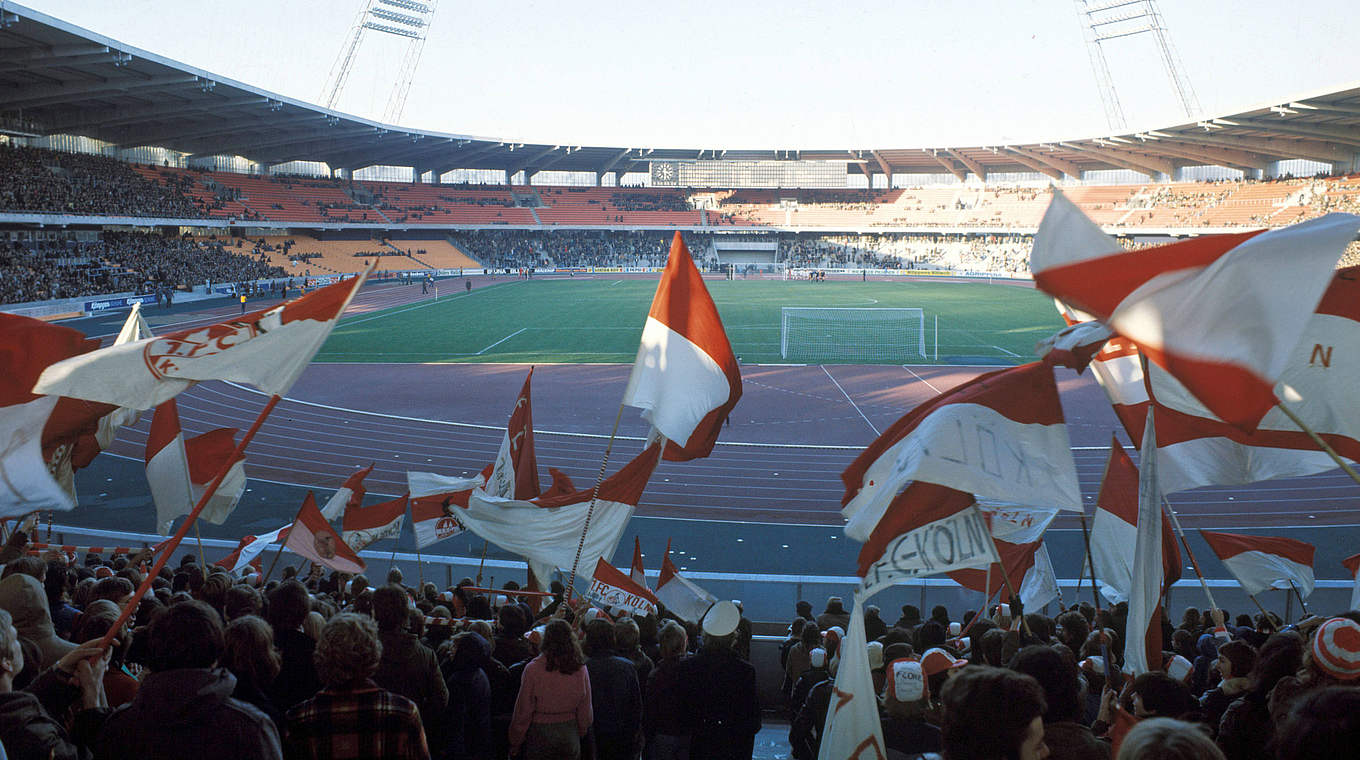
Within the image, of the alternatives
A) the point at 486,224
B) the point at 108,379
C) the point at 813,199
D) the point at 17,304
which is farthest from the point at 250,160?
the point at 108,379

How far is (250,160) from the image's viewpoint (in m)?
70.1

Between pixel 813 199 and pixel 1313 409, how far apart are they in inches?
3692

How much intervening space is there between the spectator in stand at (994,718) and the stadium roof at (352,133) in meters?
38.7

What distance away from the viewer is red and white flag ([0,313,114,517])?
198 inches

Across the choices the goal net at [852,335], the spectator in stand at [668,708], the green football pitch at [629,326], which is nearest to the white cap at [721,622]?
the spectator in stand at [668,708]

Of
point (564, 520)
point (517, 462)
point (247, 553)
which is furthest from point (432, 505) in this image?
point (247, 553)

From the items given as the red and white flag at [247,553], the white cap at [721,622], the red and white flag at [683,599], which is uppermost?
the white cap at [721,622]

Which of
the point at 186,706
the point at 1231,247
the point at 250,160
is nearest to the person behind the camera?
the point at 186,706

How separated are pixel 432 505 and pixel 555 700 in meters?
4.40

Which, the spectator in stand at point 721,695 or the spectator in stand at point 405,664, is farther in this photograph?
the spectator in stand at point 721,695

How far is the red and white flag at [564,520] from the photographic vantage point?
20.6 ft

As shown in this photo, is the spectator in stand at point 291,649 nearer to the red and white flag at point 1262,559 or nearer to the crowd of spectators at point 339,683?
the crowd of spectators at point 339,683

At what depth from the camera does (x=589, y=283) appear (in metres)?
64.3

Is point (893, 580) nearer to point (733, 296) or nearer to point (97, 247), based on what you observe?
point (733, 296)
